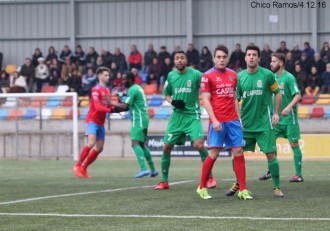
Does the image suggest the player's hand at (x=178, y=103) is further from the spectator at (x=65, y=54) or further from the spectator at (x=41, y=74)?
the spectator at (x=65, y=54)

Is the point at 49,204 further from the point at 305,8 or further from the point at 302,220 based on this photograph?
the point at 305,8

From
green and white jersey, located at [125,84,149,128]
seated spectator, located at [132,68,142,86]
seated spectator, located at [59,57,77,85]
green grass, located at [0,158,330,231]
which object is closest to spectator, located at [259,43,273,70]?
seated spectator, located at [132,68,142,86]

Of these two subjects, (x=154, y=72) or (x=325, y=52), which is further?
(x=154, y=72)

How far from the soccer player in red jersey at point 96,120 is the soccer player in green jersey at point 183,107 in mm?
3806

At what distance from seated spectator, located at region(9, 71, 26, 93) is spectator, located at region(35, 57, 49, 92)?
64 cm

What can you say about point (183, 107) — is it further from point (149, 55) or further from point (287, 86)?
point (149, 55)

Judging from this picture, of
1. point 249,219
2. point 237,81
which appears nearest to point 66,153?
point 237,81

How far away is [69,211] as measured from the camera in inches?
436

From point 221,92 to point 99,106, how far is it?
5932mm

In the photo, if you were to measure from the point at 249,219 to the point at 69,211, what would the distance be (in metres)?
2.27

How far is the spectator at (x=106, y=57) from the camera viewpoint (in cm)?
3575

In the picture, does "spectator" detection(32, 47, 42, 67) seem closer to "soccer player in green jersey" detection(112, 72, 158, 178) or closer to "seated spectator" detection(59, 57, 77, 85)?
"seated spectator" detection(59, 57, 77, 85)

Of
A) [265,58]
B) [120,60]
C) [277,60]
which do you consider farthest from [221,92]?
[120,60]

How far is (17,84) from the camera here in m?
35.4
